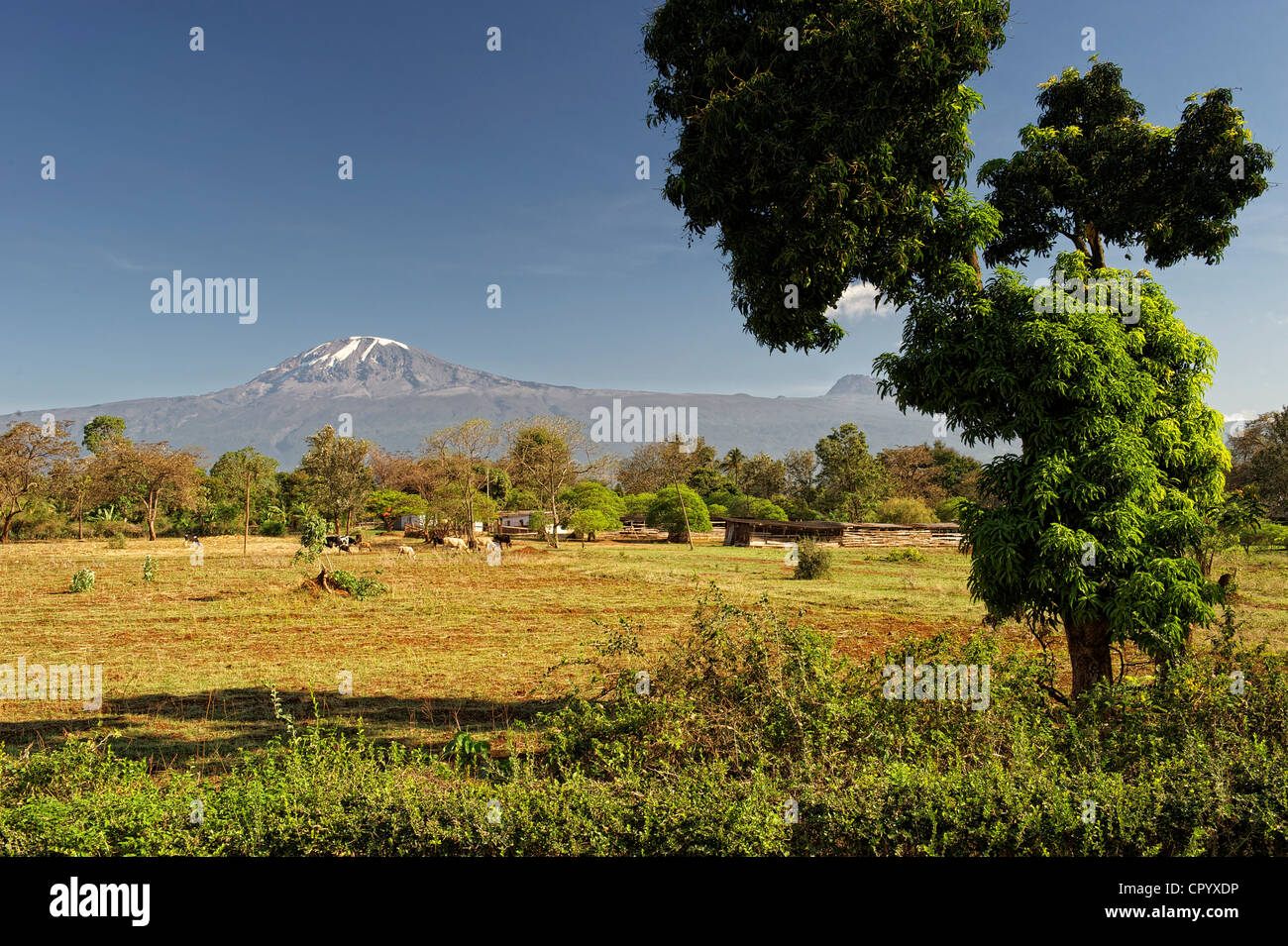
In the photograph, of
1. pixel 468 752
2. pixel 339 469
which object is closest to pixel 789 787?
pixel 468 752

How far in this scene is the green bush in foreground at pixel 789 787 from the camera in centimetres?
372

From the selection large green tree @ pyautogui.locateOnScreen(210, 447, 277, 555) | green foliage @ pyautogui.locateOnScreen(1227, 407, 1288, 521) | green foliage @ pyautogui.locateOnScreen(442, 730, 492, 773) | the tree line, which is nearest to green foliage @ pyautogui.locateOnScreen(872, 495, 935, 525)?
the tree line

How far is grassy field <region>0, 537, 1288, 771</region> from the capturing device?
8430 mm

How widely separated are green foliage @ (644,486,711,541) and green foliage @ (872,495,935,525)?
13307 millimetres

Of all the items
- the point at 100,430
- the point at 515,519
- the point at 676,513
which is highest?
the point at 100,430

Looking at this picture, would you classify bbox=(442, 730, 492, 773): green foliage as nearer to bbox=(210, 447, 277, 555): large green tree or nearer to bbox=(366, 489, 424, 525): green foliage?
bbox=(366, 489, 424, 525): green foliage

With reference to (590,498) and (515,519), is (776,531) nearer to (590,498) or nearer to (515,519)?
(590,498)

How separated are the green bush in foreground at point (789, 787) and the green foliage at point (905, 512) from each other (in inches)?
1745

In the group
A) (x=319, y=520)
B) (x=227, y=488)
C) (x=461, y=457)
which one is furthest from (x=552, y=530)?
(x=227, y=488)

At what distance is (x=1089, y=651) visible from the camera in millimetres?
6789

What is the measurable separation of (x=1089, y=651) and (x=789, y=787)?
4.41 m

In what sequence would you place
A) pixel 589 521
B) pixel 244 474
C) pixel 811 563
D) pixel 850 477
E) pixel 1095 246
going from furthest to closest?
pixel 850 477 < pixel 244 474 < pixel 589 521 < pixel 811 563 < pixel 1095 246
